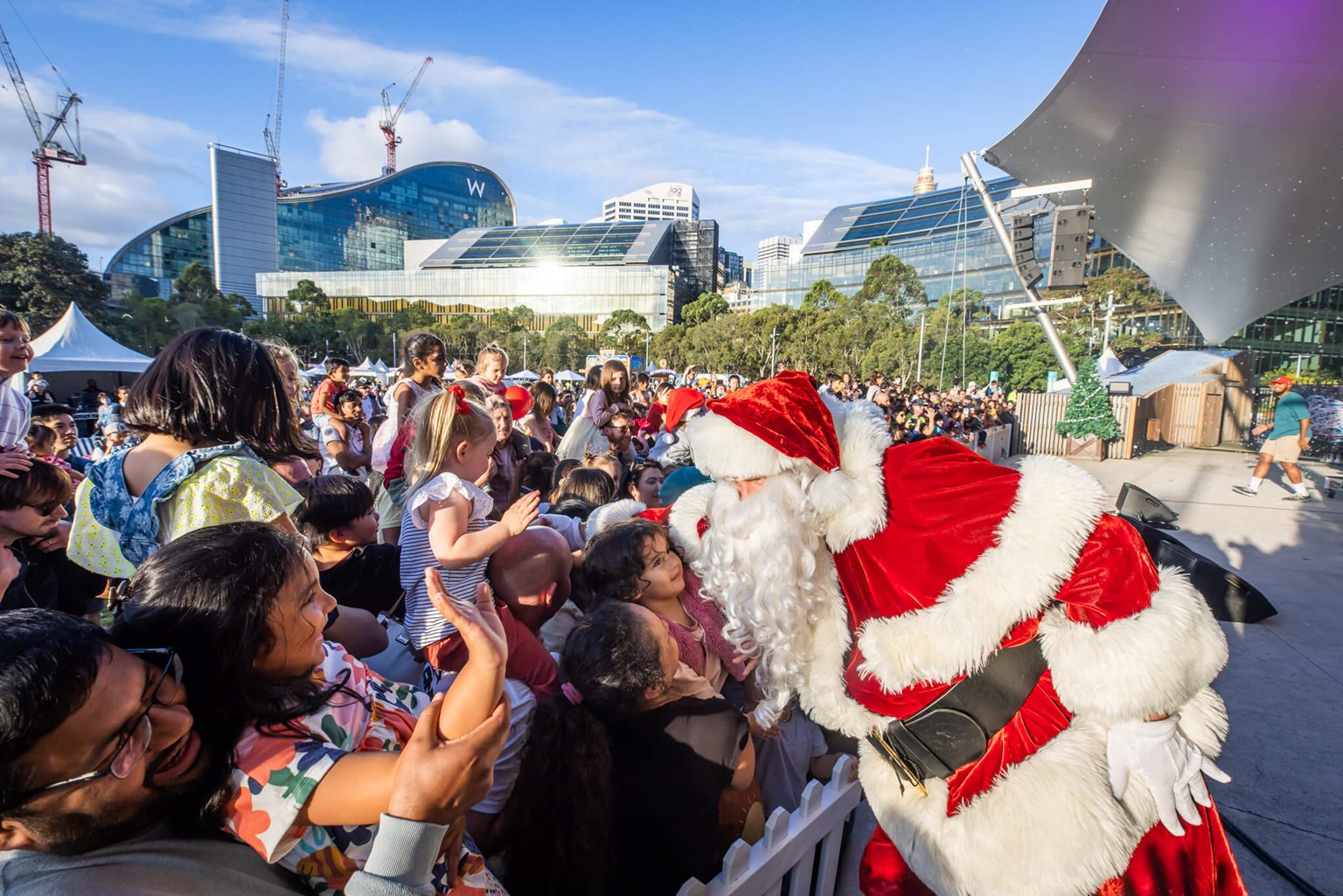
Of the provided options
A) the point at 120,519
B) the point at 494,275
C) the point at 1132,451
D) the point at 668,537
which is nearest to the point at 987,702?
the point at 668,537

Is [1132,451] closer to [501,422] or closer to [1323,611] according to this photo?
[1323,611]

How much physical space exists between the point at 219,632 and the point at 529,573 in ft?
3.80

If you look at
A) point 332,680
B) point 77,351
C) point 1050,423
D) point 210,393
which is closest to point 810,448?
point 332,680

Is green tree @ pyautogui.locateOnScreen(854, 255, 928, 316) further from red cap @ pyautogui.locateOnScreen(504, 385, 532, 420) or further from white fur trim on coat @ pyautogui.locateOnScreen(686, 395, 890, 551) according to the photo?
white fur trim on coat @ pyautogui.locateOnScreen(686, 395, 890, 551)

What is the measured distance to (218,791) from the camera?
2.97ft

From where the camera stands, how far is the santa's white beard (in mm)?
1620

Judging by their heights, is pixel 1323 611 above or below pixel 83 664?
below

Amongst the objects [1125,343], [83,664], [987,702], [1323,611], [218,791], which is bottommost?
[1323,611]

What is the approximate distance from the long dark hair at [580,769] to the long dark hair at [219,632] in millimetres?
630

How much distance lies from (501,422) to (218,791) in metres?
3.23

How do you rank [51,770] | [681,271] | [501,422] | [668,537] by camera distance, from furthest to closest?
[681,271], [501,422], [668,537], [51,770]

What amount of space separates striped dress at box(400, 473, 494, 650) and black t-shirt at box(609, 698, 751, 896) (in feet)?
2.43

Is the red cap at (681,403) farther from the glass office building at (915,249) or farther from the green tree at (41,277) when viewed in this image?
the glass office building at (915,249)

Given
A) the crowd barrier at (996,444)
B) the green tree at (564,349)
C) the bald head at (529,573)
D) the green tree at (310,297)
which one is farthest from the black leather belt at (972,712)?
the green tree at (310,297)
